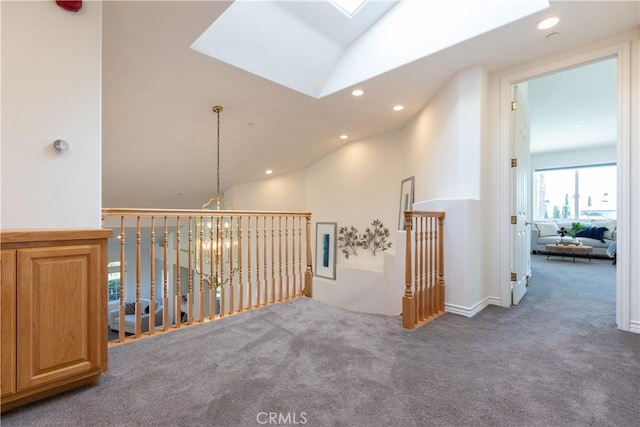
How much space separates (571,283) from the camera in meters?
4.17

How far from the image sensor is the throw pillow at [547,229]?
7461 millimetres

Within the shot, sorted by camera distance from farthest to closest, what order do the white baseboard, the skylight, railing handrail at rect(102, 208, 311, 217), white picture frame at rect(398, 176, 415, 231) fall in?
white picture frame at rect(398, 176, 415, 231) → the skylight → the white baseboard → railing handrail at rect(102, 208, 311, 217)

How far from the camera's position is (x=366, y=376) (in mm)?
1736

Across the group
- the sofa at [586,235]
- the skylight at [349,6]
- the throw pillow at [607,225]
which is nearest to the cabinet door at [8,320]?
the skylight at [349,6]

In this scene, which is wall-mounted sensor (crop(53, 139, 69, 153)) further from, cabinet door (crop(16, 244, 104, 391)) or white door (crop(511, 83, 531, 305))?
white door (crop(511, 83, 531, 305))

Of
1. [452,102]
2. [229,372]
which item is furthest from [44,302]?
[452,102]

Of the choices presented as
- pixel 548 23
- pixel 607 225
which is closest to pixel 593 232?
pixel 607 225

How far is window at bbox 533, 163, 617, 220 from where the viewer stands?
25.1 feet

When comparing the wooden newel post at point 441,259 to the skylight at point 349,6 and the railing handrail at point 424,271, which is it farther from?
the skylight at point 349,6

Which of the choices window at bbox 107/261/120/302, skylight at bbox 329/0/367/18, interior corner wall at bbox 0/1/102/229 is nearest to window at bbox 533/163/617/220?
skylight at bbox 329/0/367/18

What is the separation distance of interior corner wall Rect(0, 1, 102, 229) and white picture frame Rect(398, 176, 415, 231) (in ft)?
12.8

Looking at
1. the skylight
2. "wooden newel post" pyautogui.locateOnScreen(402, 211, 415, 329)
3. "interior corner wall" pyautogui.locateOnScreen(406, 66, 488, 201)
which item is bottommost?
"wooden newel post" pyautogui.locateOnScreen(402, 211, 415, 329)

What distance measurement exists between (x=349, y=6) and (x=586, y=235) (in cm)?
727

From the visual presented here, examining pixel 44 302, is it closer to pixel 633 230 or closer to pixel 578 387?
pixel 578 387
